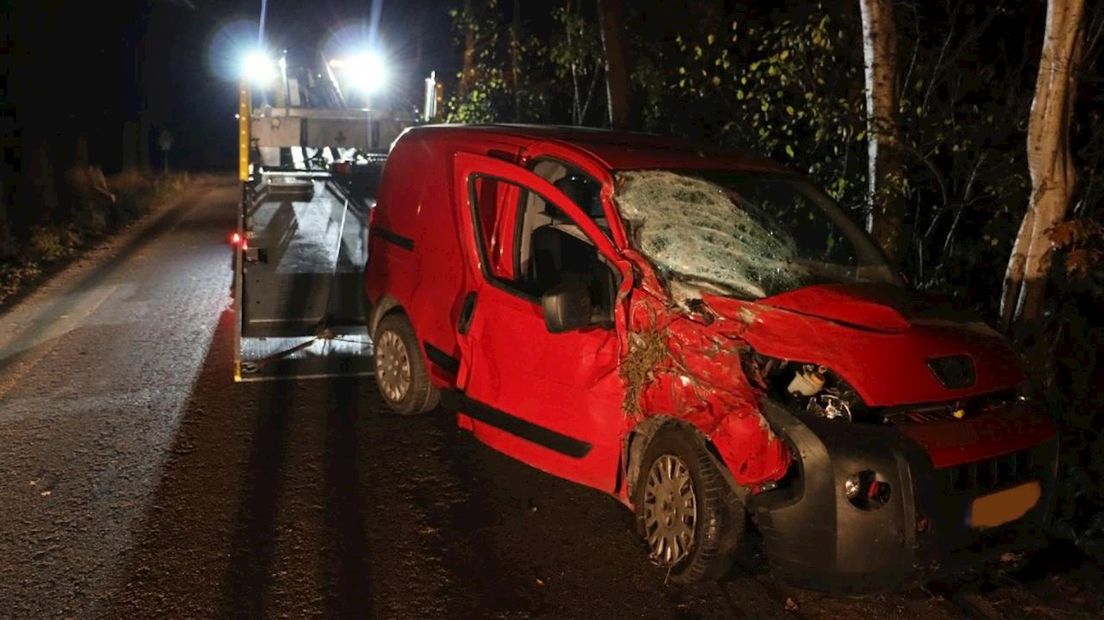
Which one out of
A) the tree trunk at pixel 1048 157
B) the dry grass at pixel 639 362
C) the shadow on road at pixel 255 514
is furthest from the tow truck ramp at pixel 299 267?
the tree trunk at pixel 1048 157

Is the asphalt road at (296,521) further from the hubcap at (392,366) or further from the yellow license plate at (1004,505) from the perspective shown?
the yellow license plate at (1004,505)

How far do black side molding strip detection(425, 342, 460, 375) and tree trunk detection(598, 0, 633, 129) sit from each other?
292 inches

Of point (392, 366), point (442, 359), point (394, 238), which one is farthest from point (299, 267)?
point (442, 359)

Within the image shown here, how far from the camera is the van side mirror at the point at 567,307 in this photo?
4.39 m

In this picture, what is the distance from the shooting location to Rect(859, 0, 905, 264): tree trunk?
675 centimetres

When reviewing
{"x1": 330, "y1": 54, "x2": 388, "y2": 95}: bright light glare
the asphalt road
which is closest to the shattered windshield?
the asphalt road

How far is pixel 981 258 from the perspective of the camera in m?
8.09

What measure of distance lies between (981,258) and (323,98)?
773 cm

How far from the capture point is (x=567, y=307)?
173 inches

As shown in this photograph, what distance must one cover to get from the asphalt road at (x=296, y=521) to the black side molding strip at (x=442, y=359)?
558 mm

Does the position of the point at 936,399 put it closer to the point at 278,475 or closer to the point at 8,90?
the point at 278,475

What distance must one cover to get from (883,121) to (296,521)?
4936 mm

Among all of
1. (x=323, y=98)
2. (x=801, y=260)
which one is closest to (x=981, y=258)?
(x=801, y=260)

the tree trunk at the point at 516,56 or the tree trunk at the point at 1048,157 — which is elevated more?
the tree trunk at the point at 516,56
